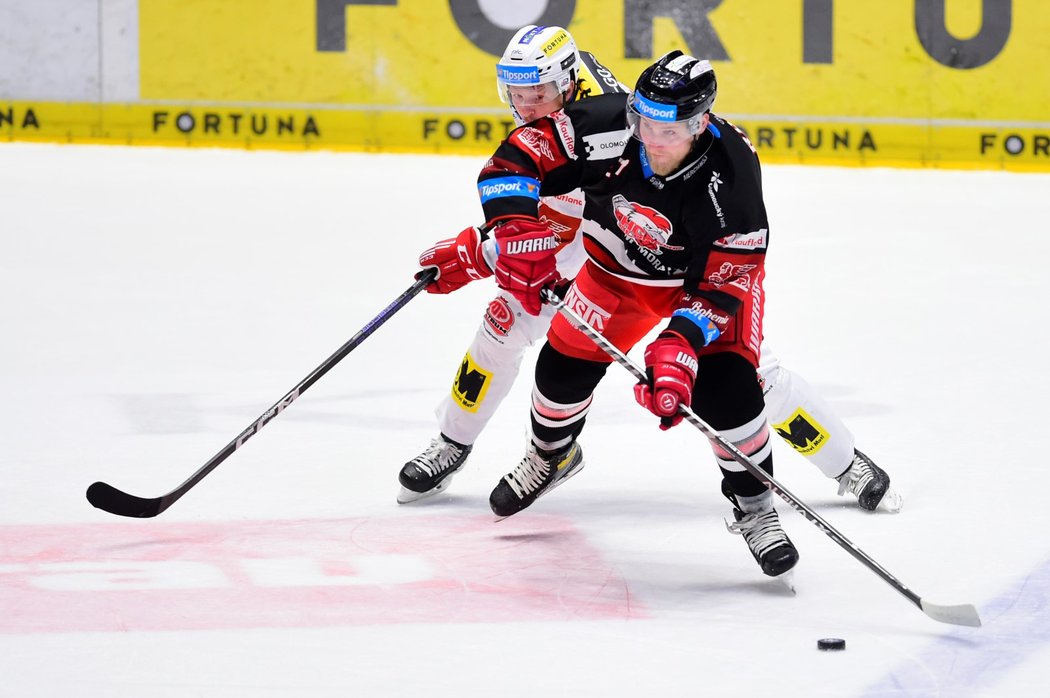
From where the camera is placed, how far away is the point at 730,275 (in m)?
2.89

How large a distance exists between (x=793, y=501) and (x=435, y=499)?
39.1 inches

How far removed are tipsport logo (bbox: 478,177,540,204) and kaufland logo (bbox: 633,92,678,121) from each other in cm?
39

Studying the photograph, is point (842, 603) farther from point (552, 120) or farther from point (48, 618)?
point (48, 618)

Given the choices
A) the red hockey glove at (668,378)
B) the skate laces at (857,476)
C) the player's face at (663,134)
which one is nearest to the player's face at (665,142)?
the player's face at (663,134)

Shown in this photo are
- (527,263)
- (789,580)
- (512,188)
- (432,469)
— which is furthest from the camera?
(432,469)

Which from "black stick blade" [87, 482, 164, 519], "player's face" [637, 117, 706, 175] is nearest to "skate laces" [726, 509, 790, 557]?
"player's face" [637, 117, 706, 175]

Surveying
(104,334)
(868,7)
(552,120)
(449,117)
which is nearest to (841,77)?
(868,7)

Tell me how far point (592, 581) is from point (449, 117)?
16.9 feet

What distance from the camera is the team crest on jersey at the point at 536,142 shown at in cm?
320

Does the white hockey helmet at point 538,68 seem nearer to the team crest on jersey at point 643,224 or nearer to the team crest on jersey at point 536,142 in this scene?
the team crest on jersey at point 536,142

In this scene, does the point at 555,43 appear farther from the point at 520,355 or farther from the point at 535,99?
the point at 520,355

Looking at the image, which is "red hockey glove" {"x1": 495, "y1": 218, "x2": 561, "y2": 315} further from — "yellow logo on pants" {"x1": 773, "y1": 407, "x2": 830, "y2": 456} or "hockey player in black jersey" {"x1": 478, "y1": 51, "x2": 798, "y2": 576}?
"yellow logo on pants" {"x1": 773, "y1": 407, "x2": 830, "y2": 456}

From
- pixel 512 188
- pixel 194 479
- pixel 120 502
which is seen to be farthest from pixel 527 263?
pixel 120 502

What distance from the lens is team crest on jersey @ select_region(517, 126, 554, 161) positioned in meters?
3.20
